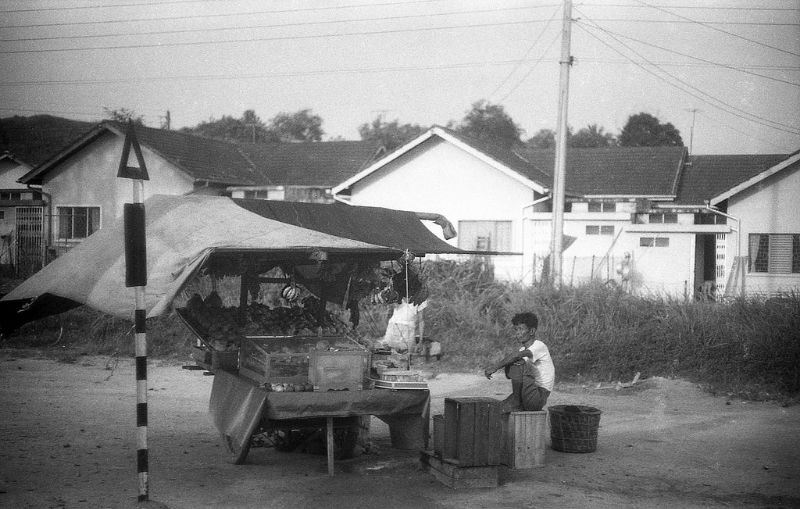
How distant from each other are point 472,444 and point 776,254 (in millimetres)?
18651

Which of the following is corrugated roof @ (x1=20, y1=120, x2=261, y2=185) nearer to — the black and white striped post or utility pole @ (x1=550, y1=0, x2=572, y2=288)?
utility pole @ (x1=550, y1=0, x2=572, y2=288)

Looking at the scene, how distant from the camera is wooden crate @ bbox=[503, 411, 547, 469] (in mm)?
7938

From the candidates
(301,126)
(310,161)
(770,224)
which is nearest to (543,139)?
(301,126)

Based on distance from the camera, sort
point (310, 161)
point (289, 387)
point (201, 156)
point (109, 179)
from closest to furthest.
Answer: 1. point (289, 387)
2. point (109, 179)
3. point (201, 156)
4. point (310, 161)

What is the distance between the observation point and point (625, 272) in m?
20.8

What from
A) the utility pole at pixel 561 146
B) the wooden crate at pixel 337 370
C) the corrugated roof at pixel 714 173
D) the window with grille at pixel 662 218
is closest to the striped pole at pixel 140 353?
the wooden crate at pixel 337 370

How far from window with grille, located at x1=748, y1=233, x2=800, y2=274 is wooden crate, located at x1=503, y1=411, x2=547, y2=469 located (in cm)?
1718

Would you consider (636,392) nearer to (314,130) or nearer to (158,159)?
(158,159)

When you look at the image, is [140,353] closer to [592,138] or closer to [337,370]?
[337,370]

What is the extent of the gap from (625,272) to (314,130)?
39531 mm

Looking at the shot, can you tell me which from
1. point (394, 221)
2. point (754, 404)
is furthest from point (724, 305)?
Result: point (394, 221)

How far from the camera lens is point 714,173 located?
1136 inches

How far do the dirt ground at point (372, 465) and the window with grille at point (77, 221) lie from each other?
17.1 metres

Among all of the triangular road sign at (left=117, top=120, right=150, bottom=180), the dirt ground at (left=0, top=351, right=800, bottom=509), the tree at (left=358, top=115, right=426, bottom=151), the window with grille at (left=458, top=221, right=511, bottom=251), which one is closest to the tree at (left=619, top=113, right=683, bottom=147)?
the tree at (left=358, top=115, right=426, bottom=151)
